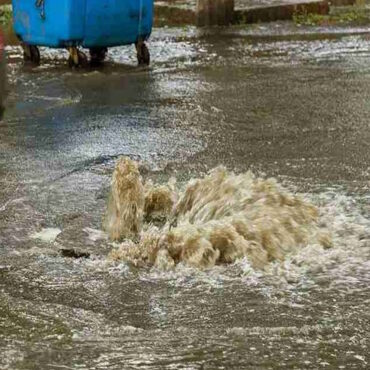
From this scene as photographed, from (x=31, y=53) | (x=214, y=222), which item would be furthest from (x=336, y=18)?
(x=214, y=222)

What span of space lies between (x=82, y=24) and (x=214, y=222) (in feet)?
20.7

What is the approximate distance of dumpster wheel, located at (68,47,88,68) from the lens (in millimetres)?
10812

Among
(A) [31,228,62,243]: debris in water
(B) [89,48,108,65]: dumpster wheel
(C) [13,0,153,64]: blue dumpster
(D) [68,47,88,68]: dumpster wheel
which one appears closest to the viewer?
(A) [31,228,62,243]: debris in water

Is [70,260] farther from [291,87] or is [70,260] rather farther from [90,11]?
[90,11]

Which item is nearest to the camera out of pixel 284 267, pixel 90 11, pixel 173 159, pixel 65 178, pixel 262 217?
pixel 284 267

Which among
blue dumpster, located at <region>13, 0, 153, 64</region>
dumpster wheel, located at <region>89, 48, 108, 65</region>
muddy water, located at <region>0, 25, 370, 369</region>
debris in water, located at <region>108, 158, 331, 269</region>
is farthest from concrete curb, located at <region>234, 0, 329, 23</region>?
debris in water, located at <region>108, 158, 331, 269</region>

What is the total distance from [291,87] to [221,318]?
572 cm

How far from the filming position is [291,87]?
9.33 metres

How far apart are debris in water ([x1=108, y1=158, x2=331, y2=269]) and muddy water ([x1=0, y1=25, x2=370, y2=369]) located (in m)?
0.10

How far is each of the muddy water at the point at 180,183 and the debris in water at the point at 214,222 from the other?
0.32ft

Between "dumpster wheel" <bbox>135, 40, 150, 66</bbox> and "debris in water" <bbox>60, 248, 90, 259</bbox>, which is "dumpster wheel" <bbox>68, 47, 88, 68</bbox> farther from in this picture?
"debris in water" <bbox>60, 248, 90, 259</bbox>

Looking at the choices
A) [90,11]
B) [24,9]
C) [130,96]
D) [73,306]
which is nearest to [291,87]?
[130,96]

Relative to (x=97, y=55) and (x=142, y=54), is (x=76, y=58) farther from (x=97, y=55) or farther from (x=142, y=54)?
(x=142, y=54)

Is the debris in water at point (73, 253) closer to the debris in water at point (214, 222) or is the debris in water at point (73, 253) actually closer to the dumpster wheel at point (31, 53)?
the debris in water at point (214, 222)
